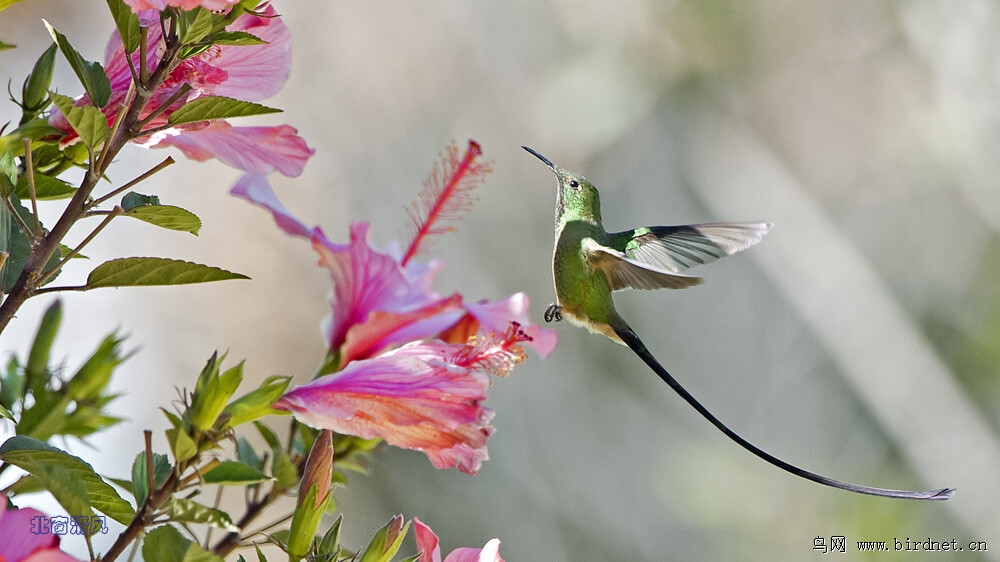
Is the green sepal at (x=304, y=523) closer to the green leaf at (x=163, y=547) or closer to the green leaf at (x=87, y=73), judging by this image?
A: the green leaf at (x=163, y=547)

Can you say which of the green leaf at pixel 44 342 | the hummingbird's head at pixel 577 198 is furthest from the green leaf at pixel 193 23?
the hummingbird's head at pixel 577 198

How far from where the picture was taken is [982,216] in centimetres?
348

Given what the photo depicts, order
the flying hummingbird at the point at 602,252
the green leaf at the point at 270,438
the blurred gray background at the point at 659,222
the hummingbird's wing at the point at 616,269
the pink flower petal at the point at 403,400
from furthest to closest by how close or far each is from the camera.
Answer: the blurred gray background at the point at 659,222
the flying hummingbird at the point at 602,252
the hummingbird's wing at the point at 616,269
the green leaf at the point at 270,438
the pink flower petal at the point at 403,400

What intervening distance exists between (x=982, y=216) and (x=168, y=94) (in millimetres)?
3582

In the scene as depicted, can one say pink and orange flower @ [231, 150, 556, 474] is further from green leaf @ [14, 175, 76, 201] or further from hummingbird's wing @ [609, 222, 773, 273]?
hummingbird's wing @ [609, 222, 773, 273]

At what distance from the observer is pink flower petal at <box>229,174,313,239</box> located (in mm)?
518

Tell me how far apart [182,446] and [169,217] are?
4.4 inches

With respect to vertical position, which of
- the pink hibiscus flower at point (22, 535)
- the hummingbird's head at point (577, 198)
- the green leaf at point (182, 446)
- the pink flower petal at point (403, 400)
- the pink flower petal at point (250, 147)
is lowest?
the pink hibiscus flower at point (22, 535)

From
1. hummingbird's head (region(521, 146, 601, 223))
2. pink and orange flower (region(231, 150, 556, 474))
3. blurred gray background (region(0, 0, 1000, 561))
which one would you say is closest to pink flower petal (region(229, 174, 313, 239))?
pink and orange flower (region(231, 150, 556, 474))

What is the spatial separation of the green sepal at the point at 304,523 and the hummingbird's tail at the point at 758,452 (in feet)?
1.07

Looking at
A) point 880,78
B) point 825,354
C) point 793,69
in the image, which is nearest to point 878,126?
point 880,78

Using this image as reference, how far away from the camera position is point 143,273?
455 millimetres

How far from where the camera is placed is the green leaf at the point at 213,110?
0.43m

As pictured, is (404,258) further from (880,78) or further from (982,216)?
(880,78)
